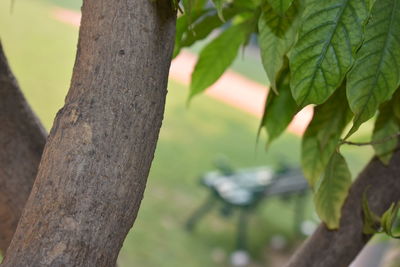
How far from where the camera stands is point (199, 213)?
4820 mm

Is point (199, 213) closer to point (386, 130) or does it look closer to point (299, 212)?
point (299, 212)

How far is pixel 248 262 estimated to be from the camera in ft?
14.4

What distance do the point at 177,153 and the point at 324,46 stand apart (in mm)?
5447

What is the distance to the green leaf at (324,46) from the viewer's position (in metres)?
0.51

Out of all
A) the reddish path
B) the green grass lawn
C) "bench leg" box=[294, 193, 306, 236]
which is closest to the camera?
the green grass lawn

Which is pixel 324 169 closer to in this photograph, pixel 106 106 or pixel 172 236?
pixel 106 106

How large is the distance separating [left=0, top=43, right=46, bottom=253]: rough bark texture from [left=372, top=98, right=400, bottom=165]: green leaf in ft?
1.29

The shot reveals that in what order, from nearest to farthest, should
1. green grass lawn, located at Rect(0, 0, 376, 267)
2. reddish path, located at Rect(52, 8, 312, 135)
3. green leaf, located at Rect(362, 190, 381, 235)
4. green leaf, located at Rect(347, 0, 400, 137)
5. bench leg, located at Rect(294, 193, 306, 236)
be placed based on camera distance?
green leaf, located at Rect(347, 0, 400, 137), green leaf, located at Rect(362, 190, 381, 235), green grass lawn, located at Rect(0, 0, 376, 267), bench leg, located at Rect(294, 193, 306, 236), reddish path, located at Rect(52, 8, 312, 135)

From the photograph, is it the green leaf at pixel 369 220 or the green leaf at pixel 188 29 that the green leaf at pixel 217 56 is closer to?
the green leaf at pixel 188 29

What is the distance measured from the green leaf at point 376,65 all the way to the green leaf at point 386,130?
230 mm

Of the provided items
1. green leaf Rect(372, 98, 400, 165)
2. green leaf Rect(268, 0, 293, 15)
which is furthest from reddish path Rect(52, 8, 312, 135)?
green leaf Rect(268, 0, 293, 15)

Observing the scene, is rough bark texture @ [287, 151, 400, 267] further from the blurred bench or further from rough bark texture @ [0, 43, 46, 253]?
the blurred bench

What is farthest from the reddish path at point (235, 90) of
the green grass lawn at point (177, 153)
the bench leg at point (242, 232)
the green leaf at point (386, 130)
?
the green leaf at point (386, 130)

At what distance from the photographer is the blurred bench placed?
4.27m
